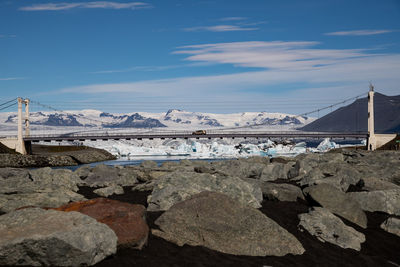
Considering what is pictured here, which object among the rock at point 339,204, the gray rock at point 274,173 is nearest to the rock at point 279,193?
the rock at point 339,204

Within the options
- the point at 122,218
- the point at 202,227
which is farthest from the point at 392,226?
the point at 122,218

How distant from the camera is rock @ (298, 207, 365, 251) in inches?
388

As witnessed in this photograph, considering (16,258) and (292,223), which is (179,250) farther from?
(292,223)

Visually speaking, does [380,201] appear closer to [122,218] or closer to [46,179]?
[122,218]

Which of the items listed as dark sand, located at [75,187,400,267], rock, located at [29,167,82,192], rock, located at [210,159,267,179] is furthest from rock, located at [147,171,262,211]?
rock, located at [210,159,267,179]

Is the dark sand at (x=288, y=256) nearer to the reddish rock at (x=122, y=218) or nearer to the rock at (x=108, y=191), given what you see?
the reddish rock at (x=122, y=218)

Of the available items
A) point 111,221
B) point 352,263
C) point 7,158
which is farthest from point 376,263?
point 7,158

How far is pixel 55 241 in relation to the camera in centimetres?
639

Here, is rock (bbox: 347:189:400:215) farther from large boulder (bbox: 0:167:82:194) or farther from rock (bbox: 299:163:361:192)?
large boulder (bbox: 0:167:82:194)

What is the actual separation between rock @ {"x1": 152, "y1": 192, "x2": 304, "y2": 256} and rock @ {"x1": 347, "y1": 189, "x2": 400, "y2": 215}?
4.84 metres

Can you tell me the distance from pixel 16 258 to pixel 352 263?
20.3 feet

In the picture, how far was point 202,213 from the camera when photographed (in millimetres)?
9125

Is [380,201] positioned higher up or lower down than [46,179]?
lower down

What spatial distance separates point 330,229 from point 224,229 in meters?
2.82
